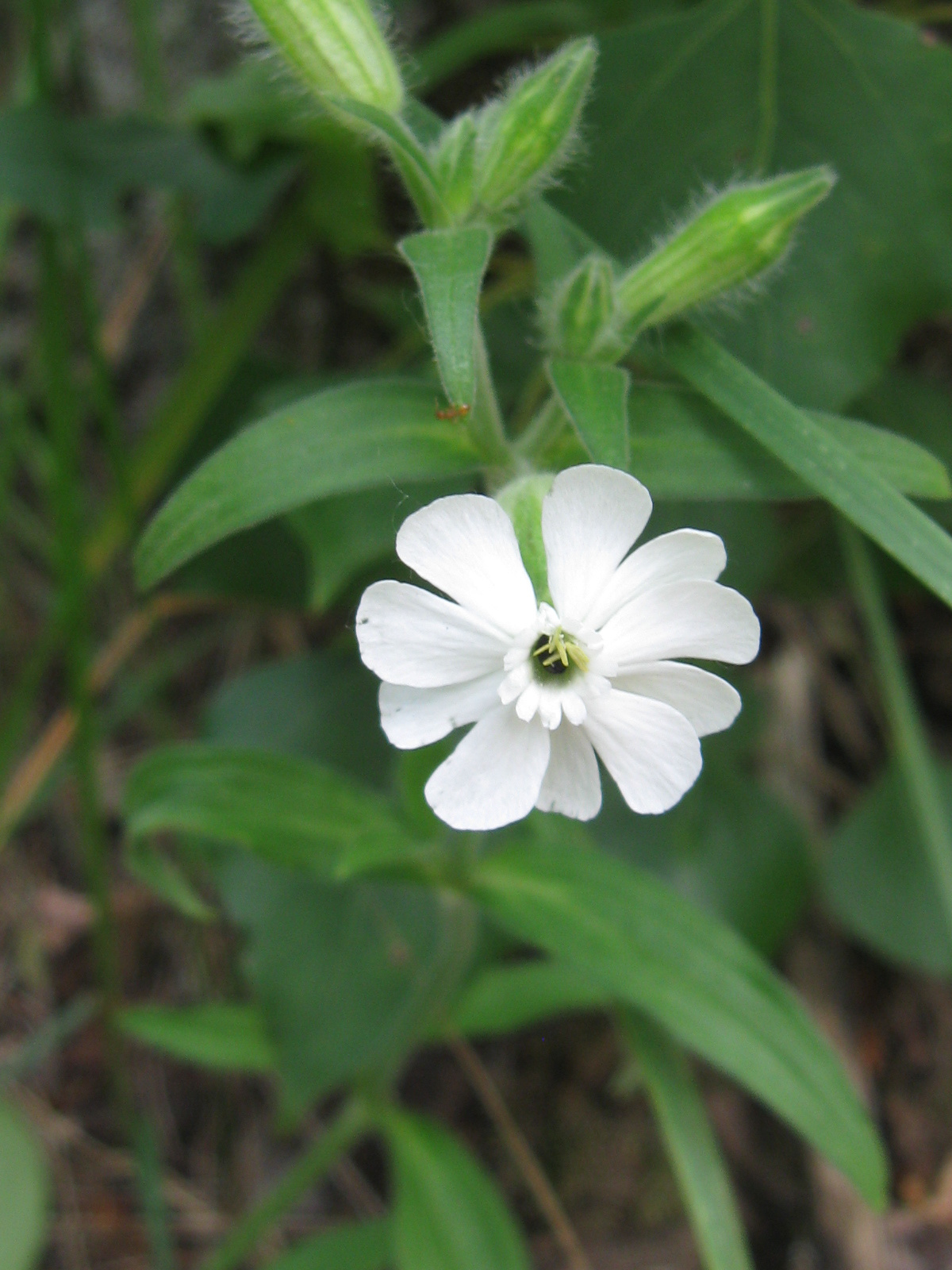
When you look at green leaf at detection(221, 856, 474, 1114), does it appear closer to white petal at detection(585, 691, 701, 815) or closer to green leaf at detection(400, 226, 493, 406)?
white petal at detection(585, 691, 701, 815)

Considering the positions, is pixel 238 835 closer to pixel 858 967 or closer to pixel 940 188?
pixel 940 188

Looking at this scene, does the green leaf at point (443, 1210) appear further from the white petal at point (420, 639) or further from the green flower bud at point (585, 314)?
the green flower bud at point (585, 314)

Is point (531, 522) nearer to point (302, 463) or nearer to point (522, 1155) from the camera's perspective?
point (302, 463)

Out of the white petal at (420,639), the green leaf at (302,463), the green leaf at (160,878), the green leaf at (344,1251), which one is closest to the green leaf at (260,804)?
the green leaf at (160,878)

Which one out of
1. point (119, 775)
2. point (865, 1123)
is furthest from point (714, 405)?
point (119, 775)

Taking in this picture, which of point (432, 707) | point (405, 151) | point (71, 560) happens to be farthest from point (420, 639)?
point (71, 560)
